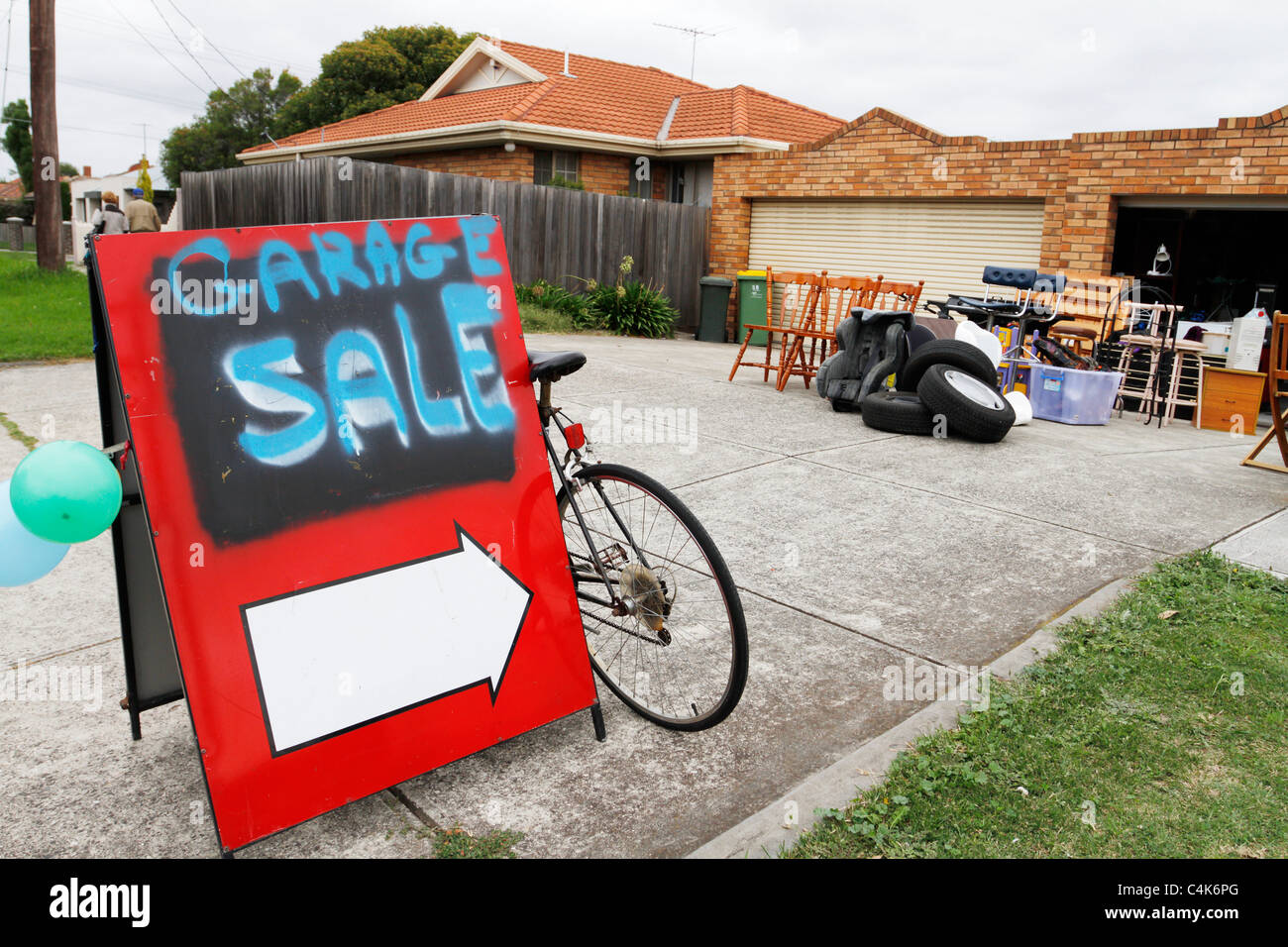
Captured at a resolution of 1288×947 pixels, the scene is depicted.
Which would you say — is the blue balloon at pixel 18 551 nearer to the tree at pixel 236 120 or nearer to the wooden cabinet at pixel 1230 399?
the wooden cabinet at pixel 1230 399

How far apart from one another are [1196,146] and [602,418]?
8.00 m

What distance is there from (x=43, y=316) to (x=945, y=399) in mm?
11258

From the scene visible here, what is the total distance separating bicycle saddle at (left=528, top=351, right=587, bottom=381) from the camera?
3008 millimetres

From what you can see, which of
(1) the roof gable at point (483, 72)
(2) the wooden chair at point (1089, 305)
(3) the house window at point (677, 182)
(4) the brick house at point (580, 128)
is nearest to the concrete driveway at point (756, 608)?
(2) the wooden chair at point (1089, 305)

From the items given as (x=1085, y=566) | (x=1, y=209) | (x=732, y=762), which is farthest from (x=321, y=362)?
(x=1, y=209)

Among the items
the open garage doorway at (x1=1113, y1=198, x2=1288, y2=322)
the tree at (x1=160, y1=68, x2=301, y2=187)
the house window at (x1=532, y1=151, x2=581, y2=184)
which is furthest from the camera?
the tree at (x1=160, y1=68, x2=301, y2=187)

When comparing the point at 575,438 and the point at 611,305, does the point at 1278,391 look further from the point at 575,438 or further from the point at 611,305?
the point at 611,305

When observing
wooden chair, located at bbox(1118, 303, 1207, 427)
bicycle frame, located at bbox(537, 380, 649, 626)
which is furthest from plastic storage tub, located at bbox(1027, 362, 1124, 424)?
bicycle frame, located at bbox(537, 380, 649, 626)

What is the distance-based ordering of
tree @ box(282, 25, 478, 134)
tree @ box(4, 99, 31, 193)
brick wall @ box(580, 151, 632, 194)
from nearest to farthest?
brick wall @ box(580, 151, 632, 194)
tree @ box(282, 25, 478, 134)
tree @ box(4, 99, 31, 193)

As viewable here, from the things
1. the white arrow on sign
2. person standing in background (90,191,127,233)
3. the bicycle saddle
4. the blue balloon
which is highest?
person standing in background (90,191,127,233)

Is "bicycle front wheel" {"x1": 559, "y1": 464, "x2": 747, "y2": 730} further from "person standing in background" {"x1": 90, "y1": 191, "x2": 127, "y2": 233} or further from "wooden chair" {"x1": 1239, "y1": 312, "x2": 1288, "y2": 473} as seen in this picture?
"person standing in background" {"x1": 90, "y1": 191, "x2": 127, "y2": 233}

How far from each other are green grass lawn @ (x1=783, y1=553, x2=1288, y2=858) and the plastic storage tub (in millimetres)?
5345
